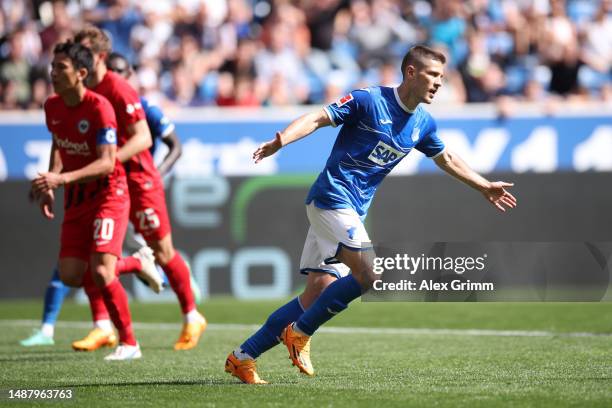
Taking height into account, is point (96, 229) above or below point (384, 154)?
below

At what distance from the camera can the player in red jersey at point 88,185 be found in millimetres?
7964

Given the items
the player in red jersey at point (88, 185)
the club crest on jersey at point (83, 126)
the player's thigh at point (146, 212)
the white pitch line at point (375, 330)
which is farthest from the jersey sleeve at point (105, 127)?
the white pitch line at point (375, 330)

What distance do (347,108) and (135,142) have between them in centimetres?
218

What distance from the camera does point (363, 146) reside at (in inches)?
281

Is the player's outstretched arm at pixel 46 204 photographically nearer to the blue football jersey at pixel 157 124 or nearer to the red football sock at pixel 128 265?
the red football sock at pixel 128 265

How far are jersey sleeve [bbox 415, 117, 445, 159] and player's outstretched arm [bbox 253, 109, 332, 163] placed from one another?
821 millimetres

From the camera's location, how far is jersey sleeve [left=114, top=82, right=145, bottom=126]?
8.73 m

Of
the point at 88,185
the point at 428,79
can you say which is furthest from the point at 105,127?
the point at 428,79

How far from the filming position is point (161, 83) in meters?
17.3

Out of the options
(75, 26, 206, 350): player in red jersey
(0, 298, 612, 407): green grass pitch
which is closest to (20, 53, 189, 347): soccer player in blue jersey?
(0, 298, 612, 407): green grass pitch

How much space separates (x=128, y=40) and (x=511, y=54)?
5.91 meters

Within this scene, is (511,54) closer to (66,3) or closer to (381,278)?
(66,3)

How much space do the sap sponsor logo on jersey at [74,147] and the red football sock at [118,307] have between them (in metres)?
0.95

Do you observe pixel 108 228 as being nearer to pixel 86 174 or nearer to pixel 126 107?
pixel 86 174
